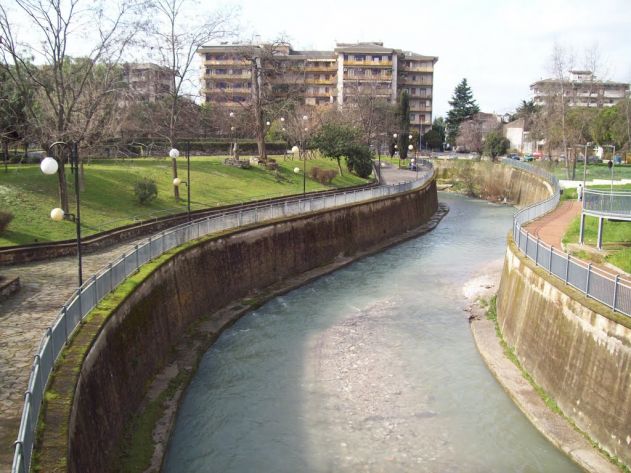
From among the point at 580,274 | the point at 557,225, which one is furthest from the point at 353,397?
the point at 557,225

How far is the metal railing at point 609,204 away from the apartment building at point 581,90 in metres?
36.4

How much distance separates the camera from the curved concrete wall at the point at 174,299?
34.5 ft

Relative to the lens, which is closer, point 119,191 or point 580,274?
point 580,274

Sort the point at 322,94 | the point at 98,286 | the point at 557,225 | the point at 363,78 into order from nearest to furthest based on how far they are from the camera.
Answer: the point at 98,286
the point at 557,225
the point at 363,78
the point at 322,94

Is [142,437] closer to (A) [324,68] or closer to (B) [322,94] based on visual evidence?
(B) [322,94]

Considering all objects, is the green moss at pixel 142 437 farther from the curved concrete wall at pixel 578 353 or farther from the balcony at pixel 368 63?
the balcony at pixel 368 63

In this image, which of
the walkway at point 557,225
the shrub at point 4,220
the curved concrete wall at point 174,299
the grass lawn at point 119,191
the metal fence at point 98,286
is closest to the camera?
the metal fence at point 98,286

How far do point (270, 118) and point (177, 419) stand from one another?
48405 millimetres

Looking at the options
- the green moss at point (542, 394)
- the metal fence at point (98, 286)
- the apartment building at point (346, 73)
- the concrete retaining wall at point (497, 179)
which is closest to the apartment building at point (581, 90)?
the concrete retaining wall at point (497, 179)

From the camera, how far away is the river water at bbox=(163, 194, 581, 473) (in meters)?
12.8

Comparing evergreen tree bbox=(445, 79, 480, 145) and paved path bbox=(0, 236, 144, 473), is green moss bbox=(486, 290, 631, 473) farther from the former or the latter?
evergreen tree bbox=(445, 79, 480, 145)

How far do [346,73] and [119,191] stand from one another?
61133 millimetres

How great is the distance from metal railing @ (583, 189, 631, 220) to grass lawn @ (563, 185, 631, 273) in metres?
1.28

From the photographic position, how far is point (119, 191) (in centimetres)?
3062
